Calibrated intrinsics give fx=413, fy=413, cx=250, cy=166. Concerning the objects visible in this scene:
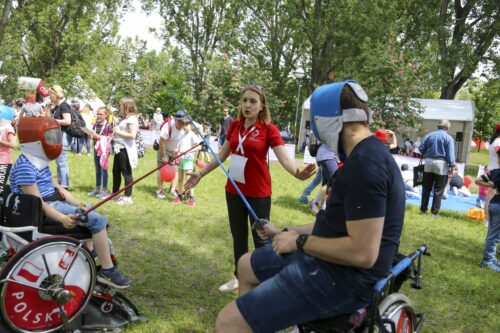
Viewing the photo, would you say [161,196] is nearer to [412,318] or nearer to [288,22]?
[412,318]

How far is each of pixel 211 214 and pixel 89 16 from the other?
26.2 m

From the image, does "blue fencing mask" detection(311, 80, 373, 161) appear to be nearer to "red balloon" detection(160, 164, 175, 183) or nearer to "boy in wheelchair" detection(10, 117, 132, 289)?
"boy in wheelchair" detection(10, 117, 132, 289)

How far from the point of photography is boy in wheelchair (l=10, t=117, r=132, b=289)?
2.95 m

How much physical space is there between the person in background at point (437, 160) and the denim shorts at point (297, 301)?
23.3 feet

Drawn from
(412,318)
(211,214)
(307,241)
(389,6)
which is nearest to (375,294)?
(307,241)

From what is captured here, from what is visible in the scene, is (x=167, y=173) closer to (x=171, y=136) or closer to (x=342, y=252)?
(x=171, y=136)

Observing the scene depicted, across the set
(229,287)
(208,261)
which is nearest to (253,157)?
(229,287)

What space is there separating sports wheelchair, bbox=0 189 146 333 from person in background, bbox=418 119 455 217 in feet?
23.8

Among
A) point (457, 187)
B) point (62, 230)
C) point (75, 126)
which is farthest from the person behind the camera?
point (457, 187)

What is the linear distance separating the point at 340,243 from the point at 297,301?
0.36 metres

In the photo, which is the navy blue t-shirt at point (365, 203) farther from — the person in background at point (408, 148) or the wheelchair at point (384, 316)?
the person in background at point (408, 148)

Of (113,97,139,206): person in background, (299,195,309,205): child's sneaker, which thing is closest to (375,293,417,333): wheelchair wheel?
(113,97,139,206): person in background

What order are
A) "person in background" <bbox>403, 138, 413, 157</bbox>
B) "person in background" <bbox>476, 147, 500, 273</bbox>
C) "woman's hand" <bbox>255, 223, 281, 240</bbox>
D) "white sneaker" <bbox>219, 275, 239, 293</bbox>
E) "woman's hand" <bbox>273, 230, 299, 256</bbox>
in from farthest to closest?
"person in background" <bbox>403, 138, 413, 157</bbox>, "person in background" <bbox>476, 147, 500, 273</bbox>, "white sneaker" <bbox>219, 275, 239, 293</bbox>, "woman's hand" <bbox>255, 223, 281, 240</bbox>, "woman's hand" <bbox>273, 230, 299, 256</bbox>

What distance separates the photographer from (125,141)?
286 inches
